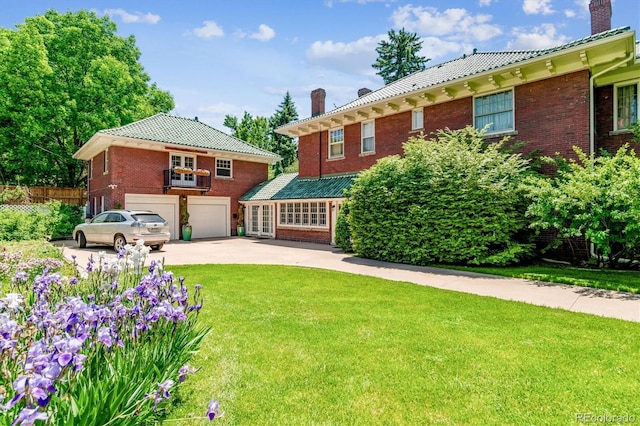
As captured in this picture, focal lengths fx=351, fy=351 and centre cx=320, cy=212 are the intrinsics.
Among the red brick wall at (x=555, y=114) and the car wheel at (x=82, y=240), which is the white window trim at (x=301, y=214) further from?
the car wheel at (x=82, y=240)

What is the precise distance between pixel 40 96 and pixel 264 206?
15.9 m

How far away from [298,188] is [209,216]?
6187mm

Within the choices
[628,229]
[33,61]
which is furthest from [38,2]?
[628,229]

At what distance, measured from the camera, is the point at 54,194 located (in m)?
23.0

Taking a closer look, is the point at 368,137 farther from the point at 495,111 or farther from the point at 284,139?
the point at 284,139

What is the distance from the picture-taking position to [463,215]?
10.1 metres

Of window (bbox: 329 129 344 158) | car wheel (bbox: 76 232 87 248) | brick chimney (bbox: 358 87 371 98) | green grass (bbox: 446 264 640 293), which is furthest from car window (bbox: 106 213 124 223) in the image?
brick chimney (bbox: 358 87 371 98)

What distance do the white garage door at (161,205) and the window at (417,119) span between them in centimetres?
1351

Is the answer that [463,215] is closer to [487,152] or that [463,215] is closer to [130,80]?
[487,152]

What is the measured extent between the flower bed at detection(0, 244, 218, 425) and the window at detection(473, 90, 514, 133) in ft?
40.5

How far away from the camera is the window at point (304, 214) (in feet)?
57.3

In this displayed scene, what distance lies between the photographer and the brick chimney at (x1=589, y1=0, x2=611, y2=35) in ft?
39.3

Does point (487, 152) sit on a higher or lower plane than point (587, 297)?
higher

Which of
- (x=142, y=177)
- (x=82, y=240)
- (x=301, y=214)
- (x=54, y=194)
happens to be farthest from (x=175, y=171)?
(x=54, y=194)
